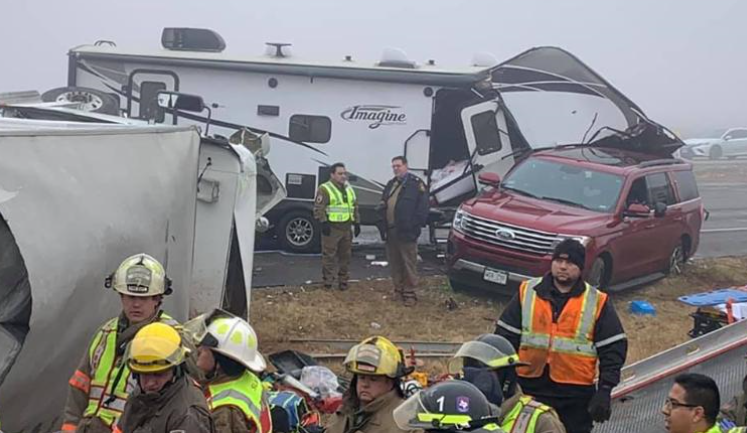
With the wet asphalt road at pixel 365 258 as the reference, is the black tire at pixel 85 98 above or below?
above

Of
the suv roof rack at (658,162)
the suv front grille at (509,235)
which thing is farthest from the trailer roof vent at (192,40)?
the suv roof rack at (658,162)

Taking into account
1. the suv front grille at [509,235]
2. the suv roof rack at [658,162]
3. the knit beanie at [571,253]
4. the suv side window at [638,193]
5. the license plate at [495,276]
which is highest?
the knit beanie at [571,253]

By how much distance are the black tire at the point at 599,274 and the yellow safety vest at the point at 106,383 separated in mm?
7541

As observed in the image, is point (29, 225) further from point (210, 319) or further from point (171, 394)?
point (171, 394)

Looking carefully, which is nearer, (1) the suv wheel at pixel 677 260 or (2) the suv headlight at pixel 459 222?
(2) the suv headlight at pixel 459 222

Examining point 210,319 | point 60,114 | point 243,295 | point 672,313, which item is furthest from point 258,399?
point 672,313

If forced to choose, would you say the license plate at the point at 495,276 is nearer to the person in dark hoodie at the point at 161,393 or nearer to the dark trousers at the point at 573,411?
the dark trousers at the point at 573,411

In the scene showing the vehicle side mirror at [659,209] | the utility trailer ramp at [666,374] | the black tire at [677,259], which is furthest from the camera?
the black tire at [677,259]

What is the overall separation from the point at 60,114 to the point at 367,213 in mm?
6836

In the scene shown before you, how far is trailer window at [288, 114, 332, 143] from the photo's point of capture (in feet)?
46.0

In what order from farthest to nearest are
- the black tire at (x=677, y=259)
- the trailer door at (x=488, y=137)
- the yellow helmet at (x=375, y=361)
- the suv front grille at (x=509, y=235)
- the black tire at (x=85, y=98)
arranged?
1. the trailer door at (x=488, y=137)
2. the black tire at (x=677, y=259)
3. the black tire at (x=85, y=98)
4. the suv front grille at (x=509, y=235)
5. the yellow helmet at (x=375, y=361)

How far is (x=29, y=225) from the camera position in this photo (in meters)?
4.23

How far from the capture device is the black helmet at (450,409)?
256 cm

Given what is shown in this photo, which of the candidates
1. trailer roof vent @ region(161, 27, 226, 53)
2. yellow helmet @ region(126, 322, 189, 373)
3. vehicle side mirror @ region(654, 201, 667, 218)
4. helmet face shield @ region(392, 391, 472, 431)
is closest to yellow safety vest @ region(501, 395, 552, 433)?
helmet face shield @ region(392, 391, 472, 431)
